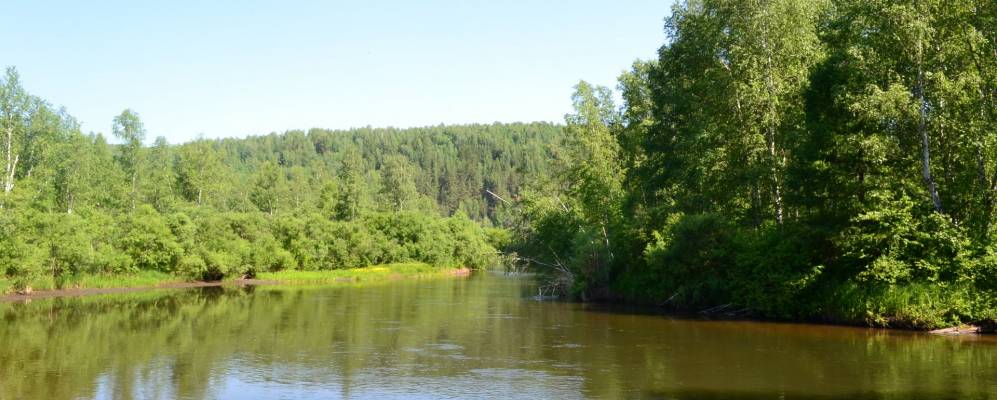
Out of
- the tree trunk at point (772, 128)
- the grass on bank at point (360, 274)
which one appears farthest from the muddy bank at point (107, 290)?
the tree trunk at point (772, 128)

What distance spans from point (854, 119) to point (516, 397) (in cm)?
2210

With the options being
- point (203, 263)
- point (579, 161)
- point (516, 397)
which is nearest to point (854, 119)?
point (516, 397)

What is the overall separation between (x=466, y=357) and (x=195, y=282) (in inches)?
1875

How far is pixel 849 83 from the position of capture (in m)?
31.8

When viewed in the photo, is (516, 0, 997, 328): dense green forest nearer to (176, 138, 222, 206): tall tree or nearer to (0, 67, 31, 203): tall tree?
(0, 67, 31, 203): tall tree

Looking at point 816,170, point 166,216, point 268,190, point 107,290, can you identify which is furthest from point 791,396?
point 268,190

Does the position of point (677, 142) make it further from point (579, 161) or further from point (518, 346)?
point (518, 346)

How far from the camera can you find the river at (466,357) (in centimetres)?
1927

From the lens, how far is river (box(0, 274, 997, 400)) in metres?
19.3

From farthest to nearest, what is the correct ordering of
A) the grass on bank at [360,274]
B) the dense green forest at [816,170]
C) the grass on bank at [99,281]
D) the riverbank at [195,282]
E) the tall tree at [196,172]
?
the tall tree at [196,172]
the grass on bank at [360,274]
the riverbank at [195,282]
the grass on bank at [99,281]
the dense green forest at [816,170]

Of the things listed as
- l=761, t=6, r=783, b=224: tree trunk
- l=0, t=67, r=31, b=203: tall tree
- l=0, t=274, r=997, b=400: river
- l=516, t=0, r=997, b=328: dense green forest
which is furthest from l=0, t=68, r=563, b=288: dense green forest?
l=761, t=6, r=783, b=224: tree trunk

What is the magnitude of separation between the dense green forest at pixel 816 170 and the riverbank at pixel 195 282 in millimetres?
34342

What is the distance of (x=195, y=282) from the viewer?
65.2 meters

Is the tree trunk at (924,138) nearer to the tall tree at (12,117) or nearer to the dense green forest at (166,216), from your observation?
the dense green forest at (166,216)
